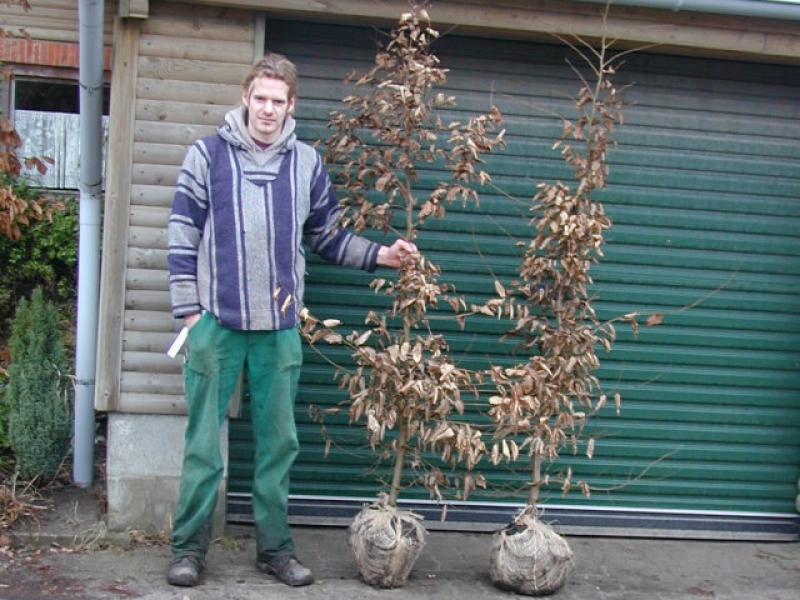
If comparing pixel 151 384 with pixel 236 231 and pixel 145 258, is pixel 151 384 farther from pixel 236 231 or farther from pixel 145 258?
pixel 236 231

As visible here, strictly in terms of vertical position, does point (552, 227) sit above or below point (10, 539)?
above

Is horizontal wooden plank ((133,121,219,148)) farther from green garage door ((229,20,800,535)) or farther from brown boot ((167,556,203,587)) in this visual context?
brown boot ((167,556,203,587))

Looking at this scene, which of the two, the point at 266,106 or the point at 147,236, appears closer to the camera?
the point at 266,106

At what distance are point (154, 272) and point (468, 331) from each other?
1.68 meters

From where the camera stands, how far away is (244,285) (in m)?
4.68

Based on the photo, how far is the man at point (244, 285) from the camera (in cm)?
467

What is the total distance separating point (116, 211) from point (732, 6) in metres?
3.18

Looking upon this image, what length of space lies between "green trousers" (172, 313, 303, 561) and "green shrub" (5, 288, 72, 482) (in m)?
1.14

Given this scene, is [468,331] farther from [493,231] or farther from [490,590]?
[490,590]

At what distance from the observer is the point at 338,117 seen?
16.8ft

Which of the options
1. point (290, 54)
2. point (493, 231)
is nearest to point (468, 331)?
point (493, 231)

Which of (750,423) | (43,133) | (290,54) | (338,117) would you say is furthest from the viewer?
(43,133)

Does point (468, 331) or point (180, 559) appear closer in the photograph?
point (180, 559)

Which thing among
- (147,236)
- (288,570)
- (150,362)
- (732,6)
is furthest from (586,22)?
(288,570)
